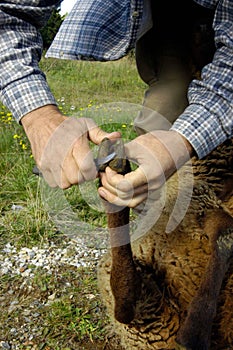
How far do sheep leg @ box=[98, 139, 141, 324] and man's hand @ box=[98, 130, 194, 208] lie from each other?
0.27 ft

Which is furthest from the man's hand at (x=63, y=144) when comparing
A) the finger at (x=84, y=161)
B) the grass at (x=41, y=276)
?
the grass at (x=41, y=276)

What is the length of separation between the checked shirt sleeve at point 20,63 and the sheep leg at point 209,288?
2.67ft

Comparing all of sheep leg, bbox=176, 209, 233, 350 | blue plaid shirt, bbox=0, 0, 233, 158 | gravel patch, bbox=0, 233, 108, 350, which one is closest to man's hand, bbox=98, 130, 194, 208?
blue plaid shirt, bbox=0, 0, 233, 158

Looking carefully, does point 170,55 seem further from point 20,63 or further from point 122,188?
point 122,188

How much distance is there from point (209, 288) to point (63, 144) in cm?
69

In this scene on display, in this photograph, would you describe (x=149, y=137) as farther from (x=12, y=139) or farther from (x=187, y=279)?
(x=12, y=139)

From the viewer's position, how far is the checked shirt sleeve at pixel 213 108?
1952 millimetres

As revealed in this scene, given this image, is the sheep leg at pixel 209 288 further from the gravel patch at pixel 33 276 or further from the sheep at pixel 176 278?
the gravel patch at pixel 33 276

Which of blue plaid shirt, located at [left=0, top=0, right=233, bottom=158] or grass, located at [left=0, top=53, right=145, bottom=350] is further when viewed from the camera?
grass, located at [left=0, top=53, right=145, bottom=350]

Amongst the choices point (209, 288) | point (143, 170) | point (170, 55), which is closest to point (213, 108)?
point (143, 170)

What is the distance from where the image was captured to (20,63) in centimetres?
210

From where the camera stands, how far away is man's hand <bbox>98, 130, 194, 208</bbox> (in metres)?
1.70

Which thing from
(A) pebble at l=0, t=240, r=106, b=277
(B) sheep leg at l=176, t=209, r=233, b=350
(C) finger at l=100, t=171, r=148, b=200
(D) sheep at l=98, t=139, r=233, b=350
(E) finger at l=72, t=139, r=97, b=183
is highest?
(E) finger at l=72, t=139, r=97, b=183

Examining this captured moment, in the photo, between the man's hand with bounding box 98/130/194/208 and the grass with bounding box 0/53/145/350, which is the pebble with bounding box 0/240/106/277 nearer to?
the grass with bounding box 0/53/145/350
